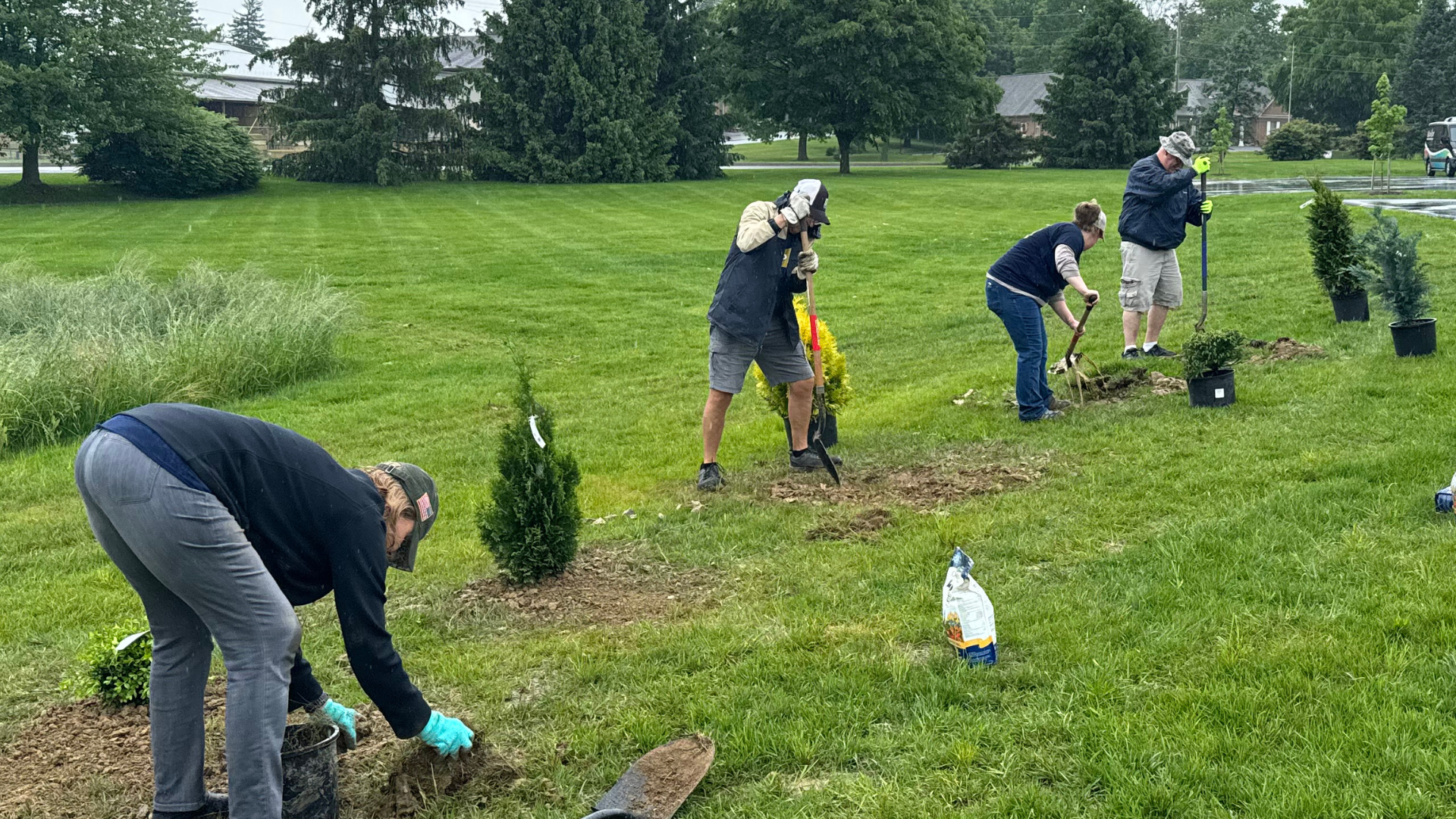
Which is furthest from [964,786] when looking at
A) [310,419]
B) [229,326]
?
[229,326]

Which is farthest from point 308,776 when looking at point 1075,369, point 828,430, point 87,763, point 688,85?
point 688,85

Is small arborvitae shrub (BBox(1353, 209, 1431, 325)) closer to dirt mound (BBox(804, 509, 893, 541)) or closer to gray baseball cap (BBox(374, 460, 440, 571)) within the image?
dirt mound (BBox(804, 509, 893, 541))

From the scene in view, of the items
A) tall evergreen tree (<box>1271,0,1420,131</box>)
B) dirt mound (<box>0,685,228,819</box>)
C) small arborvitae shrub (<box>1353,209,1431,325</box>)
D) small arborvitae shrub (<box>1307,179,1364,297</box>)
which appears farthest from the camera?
tall evergreen tree (<box>1271,0,1420,131</box>)

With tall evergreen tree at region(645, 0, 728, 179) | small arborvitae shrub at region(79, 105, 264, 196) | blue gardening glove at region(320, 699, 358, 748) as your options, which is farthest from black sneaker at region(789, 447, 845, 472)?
tall evergreen tree at region(645, 0, 728, 179)

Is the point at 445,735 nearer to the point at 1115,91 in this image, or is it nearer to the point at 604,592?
the point at 604,592

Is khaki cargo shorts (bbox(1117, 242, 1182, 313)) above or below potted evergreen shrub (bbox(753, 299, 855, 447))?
above

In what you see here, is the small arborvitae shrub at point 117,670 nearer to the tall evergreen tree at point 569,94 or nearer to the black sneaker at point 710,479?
the black sneaker at point 710,479

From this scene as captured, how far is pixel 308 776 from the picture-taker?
371 cm

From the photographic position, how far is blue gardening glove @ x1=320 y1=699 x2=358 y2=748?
4.16 meters

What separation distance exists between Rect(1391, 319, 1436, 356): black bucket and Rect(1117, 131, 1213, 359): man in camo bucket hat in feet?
6.09

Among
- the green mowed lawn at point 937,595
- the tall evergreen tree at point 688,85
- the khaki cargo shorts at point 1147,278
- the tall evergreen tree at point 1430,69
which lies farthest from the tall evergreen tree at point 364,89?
the tall evergreen tree at point 1430,69

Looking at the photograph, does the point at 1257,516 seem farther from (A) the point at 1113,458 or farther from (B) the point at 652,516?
(B) the point at 652,516

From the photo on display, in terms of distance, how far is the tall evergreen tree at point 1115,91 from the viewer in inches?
1834

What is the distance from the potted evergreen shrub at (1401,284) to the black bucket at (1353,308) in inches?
69.6
